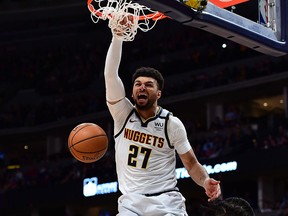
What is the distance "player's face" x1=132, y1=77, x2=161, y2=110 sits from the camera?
252 inches

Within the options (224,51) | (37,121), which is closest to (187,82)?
(224,51)

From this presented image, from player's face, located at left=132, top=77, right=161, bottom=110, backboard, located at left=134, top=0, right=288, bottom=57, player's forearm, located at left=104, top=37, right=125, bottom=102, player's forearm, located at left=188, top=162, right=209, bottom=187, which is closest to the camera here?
backboard, located at left=134, top=0, right=288, bottom=57

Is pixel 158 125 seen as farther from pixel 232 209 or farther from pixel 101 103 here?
pixel 101 103

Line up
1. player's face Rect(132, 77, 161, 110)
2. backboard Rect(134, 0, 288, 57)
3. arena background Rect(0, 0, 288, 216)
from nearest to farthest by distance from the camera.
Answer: backboard Rect(134, 0, 288, 57) < player's face Rect(132, 77, 161, 110) < arena background Rect(0, 0, 288, 216)

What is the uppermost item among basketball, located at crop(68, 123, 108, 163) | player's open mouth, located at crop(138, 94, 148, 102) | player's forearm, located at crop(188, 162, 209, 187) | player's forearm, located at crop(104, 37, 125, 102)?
player's forearm, located at crop(104, 37, 125, 102)

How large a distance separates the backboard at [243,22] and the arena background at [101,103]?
15178mm

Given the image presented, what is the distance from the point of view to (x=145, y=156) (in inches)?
253

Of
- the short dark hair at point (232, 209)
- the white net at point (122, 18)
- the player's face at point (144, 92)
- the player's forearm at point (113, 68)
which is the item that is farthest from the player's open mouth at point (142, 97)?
the short dark hair at point (232, 209)

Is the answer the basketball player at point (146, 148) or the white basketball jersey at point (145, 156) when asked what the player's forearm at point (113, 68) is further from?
the white basketball jersey at point (145, 156)

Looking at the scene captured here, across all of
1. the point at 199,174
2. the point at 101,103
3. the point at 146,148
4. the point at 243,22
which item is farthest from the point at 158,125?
the point at 101,103

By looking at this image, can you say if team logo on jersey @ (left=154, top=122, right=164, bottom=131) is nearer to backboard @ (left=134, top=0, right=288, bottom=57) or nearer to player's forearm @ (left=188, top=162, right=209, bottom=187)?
player's forearm @ (left=188, top=162, right=209, bottom=187)

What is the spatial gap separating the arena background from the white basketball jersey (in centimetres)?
1585

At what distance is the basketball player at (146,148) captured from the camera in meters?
6.31

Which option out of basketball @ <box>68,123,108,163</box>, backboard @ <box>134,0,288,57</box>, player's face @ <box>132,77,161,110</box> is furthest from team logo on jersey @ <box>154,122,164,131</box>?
backboard @ <box>134,0,288,57</box>
